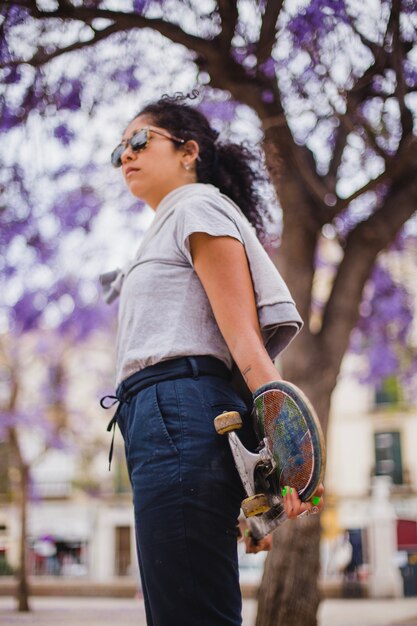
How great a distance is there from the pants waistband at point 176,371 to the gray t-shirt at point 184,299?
2 cm

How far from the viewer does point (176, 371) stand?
190 centimetres

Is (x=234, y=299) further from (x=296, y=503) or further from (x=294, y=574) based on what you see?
(x=294, y=574)

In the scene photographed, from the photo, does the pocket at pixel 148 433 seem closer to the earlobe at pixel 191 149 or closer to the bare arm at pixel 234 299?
the bare arm at pixel 234 299

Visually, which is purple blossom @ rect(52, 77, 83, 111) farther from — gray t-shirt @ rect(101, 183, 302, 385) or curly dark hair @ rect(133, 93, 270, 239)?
gray t-shirt @ rect(101, 183, 302, 385)

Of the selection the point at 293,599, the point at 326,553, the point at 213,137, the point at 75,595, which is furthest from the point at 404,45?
the point at 326,553

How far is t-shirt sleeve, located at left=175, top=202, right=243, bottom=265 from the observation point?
1.97 meters

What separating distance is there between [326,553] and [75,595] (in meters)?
8.31

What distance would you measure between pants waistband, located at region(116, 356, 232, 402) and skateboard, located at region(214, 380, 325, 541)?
146mm

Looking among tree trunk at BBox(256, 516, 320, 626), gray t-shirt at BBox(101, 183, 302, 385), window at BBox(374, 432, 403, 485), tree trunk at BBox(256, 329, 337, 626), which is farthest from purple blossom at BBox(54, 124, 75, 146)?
window at BBox(374, 432, 403, 485)

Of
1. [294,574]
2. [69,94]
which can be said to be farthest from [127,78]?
[294,574]

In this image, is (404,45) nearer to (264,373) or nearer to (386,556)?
(264,373)

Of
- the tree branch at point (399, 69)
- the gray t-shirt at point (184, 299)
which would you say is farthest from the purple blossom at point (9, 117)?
the gray t-shirt at point (184, 299)

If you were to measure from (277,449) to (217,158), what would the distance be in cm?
114

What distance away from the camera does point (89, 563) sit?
31000mm
